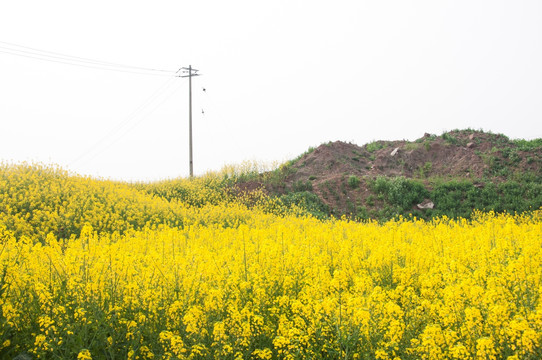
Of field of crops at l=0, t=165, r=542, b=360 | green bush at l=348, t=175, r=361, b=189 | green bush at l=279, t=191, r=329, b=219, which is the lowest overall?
field of crops at l=0, t=165, r=542, b=360

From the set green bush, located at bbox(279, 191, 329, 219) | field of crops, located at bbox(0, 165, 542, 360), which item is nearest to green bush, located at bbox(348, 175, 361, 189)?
green bush, located at bbox(279, 191, 329, 219)

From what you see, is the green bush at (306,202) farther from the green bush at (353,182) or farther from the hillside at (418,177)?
the green bush at (353,182)

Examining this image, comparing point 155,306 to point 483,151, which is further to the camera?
point 483,151

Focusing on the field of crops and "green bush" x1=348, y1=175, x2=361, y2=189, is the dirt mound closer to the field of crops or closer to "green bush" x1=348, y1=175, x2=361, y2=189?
"green bush" x1=348, y1=175, x2=361, y2=189

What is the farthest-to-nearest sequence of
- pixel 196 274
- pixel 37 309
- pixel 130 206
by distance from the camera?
pixel 130 206 → pixel 196 274 → pixel 37 309

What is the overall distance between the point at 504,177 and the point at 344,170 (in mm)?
8171

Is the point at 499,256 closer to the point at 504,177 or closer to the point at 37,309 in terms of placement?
the point at 37,309

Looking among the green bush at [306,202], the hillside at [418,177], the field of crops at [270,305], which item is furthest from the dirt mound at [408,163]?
the field of crops at [270,305]

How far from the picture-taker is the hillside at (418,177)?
61.8 feet

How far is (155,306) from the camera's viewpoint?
13.4 ft

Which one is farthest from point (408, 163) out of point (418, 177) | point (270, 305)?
point (270, 305)

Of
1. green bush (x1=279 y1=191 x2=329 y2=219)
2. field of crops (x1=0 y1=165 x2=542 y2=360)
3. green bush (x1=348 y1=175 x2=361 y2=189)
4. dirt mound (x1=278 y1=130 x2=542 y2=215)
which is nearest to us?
field of crops (x1=0 y1=165 x2=542 y2=360)

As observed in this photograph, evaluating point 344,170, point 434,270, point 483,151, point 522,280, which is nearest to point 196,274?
point 434,270

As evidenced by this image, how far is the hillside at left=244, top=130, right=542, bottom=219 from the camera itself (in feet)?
61.8
